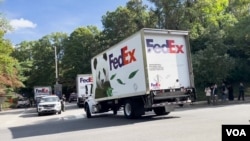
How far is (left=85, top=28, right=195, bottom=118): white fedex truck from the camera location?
56.3 feet

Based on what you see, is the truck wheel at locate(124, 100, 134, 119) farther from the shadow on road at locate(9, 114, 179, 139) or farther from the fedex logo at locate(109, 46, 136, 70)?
the fedex logo at locate(109, 46, 136, 70)

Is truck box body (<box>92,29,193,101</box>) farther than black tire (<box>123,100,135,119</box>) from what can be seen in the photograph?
No

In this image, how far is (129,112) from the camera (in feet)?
62.7

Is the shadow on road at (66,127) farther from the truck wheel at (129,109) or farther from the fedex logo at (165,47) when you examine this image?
the fedex logo at (165,47)

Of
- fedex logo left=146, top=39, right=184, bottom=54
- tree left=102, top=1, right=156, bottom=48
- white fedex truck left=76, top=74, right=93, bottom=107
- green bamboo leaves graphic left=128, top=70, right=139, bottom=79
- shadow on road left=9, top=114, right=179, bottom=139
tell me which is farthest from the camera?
tree left=102, top=1, right=156, bottom=48

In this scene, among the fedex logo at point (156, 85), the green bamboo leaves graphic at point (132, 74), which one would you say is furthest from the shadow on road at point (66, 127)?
the green bamboo leaves graphic at point (132, 74)

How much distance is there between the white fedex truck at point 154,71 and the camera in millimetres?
17172

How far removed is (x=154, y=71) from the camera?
17.3 meters

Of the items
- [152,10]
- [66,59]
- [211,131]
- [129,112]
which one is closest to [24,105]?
[66,59]

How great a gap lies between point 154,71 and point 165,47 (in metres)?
1.32

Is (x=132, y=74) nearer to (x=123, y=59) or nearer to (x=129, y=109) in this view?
(x=123, y=59)

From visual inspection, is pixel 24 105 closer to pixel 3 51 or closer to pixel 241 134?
pixel 3 51

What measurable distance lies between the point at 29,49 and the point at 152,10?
48703 mm

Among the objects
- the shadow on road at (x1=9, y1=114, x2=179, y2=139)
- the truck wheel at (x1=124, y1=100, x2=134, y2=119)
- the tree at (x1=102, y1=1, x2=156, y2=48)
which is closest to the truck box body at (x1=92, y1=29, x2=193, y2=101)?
the truck wheel at (x1=124, y1=100, x2=134, y2=119)
